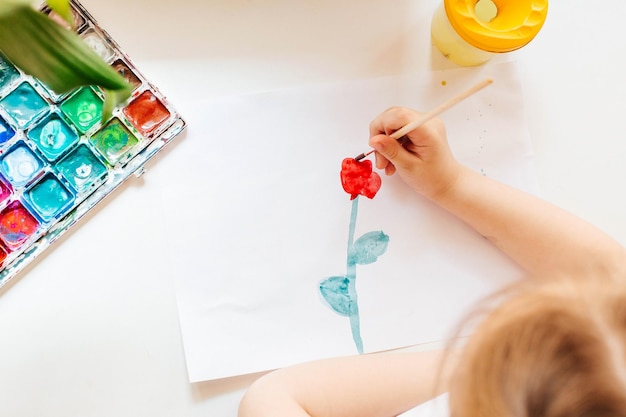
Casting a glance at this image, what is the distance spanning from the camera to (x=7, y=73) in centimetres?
53

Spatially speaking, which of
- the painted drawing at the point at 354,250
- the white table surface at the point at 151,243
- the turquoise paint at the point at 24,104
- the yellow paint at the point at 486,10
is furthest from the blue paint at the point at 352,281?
the turquoise paint at the point at 24,104

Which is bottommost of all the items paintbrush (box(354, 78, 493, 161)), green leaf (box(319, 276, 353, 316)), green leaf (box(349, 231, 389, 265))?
green leaf (box(319, 276, 353, 316))

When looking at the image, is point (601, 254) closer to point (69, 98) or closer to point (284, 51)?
point (284, 51)

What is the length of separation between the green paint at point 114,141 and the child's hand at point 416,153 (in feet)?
0.83

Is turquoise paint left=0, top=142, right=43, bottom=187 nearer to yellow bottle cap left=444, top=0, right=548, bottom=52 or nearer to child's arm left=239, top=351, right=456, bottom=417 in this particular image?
child's arm left=239, top=351, right=456, bottom=417

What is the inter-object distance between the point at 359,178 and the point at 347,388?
222 millimetres

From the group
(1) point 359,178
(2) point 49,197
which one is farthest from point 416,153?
(2) point 49,197

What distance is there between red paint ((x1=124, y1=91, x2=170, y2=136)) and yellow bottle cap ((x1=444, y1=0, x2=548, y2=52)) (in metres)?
0.31

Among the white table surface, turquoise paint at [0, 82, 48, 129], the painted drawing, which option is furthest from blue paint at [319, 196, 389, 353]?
turquoise paint at [0, 82, 48, 129]

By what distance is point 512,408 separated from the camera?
316mm

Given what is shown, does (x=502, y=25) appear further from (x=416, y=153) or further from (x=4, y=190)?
(x=4, y=190)

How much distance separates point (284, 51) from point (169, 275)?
271 millimetres

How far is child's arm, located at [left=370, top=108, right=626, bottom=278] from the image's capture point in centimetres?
55

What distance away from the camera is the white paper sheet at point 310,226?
22.4 inches
